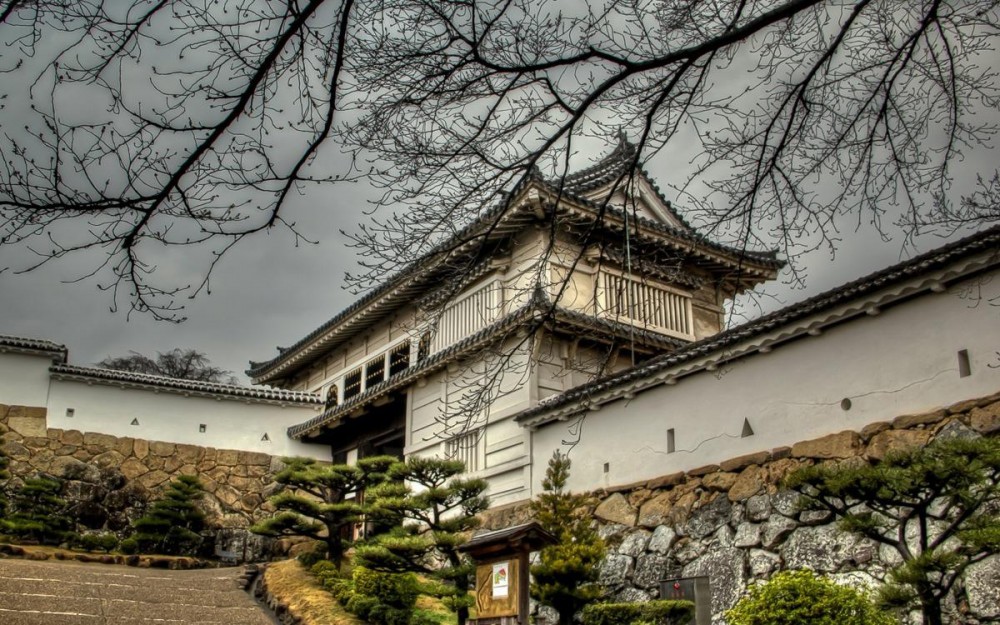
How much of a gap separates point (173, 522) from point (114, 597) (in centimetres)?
706

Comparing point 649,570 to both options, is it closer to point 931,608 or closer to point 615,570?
point 615,570

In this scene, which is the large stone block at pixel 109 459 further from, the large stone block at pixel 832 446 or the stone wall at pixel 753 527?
the large stone block at pixel 832 446

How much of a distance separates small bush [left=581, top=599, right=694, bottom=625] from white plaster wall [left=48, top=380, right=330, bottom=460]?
14.4 metres

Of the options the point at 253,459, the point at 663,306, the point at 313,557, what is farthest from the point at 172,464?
the point at 663,306

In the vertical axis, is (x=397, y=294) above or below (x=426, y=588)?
above

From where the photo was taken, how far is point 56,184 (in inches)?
169

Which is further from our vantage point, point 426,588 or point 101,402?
point 101,402

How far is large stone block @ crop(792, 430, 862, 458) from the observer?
10.4 m

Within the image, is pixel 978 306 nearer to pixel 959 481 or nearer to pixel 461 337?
pixel 959 481

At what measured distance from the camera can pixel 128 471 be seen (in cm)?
2194

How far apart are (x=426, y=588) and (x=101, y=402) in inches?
Answer: 517

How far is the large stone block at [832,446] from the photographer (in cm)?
1040

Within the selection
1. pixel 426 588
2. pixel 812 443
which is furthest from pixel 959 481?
pixel 426 588

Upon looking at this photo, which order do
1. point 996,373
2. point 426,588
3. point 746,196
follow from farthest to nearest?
point 426,588
point 996,373
point 746,196
